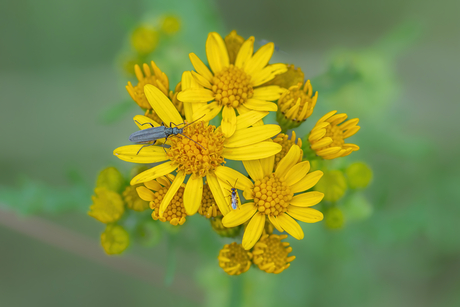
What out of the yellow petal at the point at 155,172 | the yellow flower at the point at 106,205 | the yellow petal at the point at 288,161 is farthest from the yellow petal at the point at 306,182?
the yellow flower at the point at 106,205

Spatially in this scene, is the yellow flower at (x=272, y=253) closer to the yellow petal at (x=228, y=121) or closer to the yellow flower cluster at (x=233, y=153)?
the yellow flower cluster at (x=233, y=153)

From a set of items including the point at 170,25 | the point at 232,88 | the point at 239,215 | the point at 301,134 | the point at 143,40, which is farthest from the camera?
the point at 301,134

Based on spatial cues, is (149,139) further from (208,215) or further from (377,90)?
(377,90)

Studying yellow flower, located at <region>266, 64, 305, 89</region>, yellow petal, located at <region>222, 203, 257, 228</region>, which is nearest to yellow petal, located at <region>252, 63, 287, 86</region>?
yellow flower, located at <region>266, 64, 305, 89</region>

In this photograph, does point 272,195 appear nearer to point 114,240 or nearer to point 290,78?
point 290,78

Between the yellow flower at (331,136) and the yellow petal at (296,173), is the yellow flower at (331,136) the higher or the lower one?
the higher one

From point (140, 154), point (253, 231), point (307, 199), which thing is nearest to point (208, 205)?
point (253, 231)

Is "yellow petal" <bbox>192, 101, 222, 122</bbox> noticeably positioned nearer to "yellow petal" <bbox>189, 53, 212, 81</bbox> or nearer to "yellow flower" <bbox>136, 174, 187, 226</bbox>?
"yellow petal" <bbox>189, 53, 212, 81</bbox>
